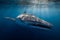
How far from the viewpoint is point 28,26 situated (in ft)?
6.00

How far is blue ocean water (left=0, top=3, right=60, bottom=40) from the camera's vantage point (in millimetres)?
1814

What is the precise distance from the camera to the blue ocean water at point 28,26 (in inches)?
71.4

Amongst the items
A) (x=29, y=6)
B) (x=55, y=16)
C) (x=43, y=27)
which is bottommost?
(x=43, y=27)

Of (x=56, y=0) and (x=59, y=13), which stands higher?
(x=56, y=0)

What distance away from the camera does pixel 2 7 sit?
1848 mm

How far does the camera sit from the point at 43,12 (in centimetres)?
184

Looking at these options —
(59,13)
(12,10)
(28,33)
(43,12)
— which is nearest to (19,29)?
(28,33)

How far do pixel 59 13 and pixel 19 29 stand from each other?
54cm

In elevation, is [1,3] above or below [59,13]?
above

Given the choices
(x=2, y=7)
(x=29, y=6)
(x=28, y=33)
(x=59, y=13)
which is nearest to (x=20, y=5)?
(x=29, y=6)

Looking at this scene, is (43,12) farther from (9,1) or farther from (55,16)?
(9,1)

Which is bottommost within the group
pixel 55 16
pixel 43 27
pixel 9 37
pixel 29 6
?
pixel 9 37

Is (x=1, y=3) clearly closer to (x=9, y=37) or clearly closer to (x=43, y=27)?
(x=9, y=37)

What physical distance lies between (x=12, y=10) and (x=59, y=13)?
593 millimetres
